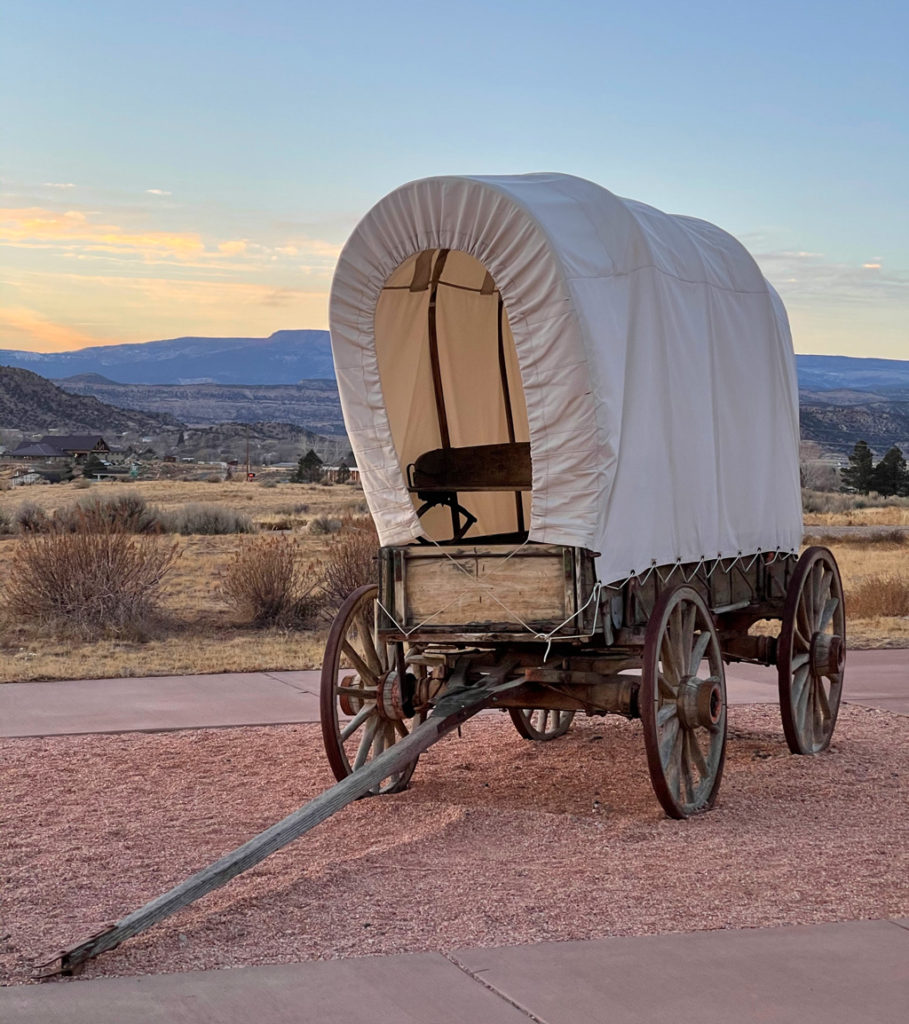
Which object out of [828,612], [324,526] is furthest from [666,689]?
[324,526]

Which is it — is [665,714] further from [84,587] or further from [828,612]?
[84,587]

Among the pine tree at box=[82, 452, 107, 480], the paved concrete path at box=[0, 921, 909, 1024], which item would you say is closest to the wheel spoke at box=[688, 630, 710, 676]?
the paved concrete path at box=[0, 921, 909, 1024]

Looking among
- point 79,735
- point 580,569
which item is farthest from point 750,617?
point 79,735

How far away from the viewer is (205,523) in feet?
90.8

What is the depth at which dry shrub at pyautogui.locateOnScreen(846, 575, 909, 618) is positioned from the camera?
16125 millimetres

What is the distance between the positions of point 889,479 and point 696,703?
46400 millimetres

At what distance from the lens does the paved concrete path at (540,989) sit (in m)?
3.95

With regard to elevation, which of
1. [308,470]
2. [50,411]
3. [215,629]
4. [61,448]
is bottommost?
[215,629]

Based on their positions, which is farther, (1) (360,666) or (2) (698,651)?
(1) (360,666)

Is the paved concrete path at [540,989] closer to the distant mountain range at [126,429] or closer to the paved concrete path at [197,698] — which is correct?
the paved concrete path at [197,698]

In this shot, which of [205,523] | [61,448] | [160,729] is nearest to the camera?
[160,729]

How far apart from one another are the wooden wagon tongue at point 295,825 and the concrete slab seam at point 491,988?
0.82 meters

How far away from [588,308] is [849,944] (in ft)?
9.82

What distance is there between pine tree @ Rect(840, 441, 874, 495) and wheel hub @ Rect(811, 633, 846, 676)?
1720 inches
